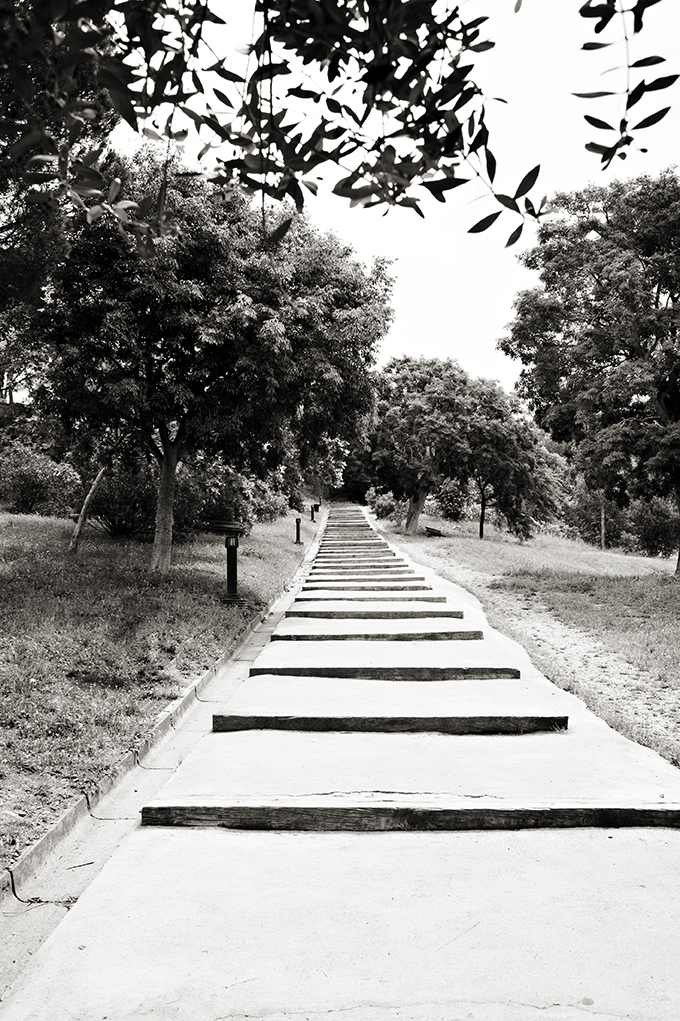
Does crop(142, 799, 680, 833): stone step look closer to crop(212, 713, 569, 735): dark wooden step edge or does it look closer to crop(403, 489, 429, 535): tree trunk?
crop(212, 713, 569, 735): dark wooden step edge

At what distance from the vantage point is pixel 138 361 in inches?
408

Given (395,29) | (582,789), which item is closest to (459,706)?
(582,789)

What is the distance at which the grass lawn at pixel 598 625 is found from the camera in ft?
21.8

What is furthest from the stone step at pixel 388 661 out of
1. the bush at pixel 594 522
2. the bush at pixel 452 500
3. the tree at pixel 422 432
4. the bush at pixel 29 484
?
the bush at pixel 594 522

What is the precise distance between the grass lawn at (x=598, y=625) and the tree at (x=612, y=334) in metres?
2.44

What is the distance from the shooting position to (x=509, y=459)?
85.1ft

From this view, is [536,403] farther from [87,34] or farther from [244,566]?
[87,34]

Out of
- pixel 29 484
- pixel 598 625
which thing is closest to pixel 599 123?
pixel 598 625

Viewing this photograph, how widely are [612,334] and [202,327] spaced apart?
30.7 feet

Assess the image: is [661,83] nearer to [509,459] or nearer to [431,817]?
[431,817]

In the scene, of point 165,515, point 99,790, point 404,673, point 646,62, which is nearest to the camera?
point 646,62

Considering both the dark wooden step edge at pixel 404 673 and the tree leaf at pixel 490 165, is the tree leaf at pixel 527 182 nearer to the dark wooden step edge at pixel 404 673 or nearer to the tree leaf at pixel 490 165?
the tree leaf at pixel 490 165

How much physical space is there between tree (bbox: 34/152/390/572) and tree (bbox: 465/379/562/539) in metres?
15.1

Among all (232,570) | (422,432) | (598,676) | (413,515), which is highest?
(422,432)
